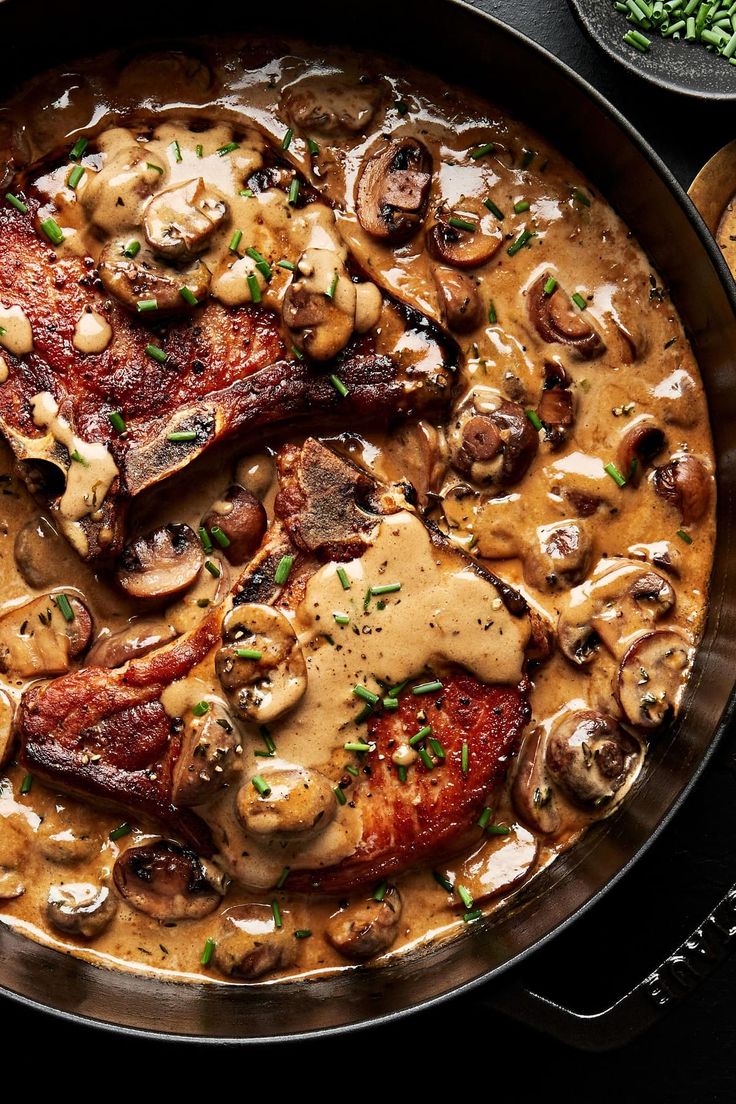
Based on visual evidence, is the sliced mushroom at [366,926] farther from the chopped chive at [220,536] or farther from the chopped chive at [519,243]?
the chopped chive at [519,243]

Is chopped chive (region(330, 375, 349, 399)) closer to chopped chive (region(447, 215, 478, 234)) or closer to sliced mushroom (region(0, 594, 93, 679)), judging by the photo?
chopped chive (region(447, 215, 478, 234))

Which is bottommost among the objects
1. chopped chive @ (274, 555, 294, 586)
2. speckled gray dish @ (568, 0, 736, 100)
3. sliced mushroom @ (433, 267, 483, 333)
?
chopped chive @ (274, 555, 294, 586)

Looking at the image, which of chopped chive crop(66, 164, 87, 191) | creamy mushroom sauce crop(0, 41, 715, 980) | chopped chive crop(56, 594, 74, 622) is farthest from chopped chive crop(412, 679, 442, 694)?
chopped chive crop(66, 164, 87, 191)

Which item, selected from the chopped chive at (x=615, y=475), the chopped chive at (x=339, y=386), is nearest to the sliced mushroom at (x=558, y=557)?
the chopped chive at (x=615, y=475)

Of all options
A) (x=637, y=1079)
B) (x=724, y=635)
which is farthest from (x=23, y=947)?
(x=724, y=635)

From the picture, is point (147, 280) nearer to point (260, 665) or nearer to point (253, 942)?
point (260, 665)
